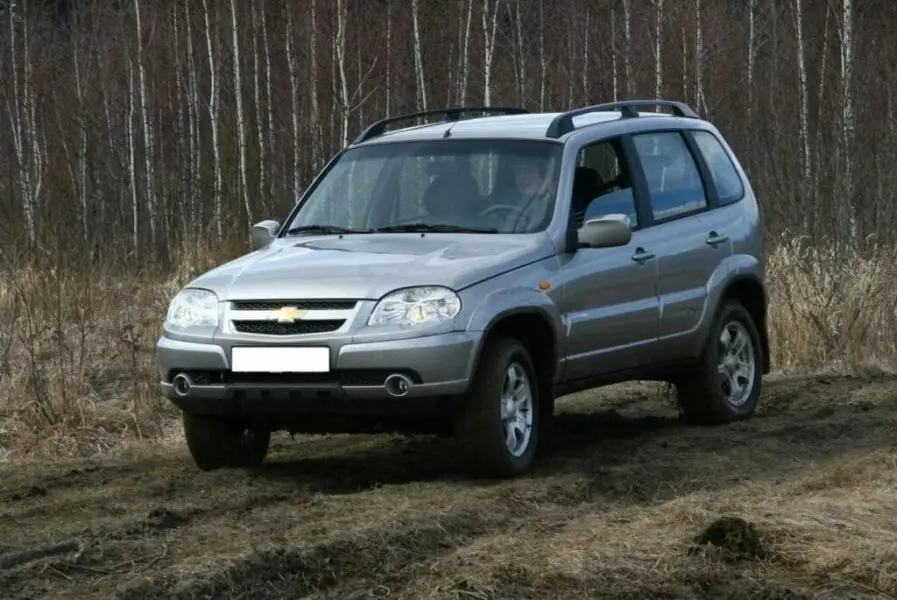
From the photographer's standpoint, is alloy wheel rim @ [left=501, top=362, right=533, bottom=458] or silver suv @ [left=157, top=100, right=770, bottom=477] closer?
silver suv @ [left=157, top=100, right=770, bottom=477]

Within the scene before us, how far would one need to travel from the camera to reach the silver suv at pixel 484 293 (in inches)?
296

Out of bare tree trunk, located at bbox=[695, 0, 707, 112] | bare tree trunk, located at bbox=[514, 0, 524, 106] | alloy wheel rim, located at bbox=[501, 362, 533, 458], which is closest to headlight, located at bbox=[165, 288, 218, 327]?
alloy wheel rim, located at bbox=[501, 362, 533, 458]

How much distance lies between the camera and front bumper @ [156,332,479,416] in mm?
7422

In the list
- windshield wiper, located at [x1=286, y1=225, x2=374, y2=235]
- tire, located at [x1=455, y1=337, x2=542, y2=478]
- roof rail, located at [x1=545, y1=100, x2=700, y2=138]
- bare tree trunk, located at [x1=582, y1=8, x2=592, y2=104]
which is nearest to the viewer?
tire, located at [x1=455, y1=337, x2=542, y2=478]

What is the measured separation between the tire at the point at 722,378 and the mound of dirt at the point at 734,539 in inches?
140

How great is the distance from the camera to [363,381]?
746cm

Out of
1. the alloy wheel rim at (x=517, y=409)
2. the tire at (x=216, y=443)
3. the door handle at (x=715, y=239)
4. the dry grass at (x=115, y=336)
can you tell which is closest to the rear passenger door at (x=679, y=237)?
the door handle at (x=715, y=239)

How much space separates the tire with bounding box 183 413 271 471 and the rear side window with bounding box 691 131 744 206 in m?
3.28

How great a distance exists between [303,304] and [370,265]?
15.3 inches

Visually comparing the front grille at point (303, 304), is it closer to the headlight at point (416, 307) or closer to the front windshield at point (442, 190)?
the headlight at point (416, 307)

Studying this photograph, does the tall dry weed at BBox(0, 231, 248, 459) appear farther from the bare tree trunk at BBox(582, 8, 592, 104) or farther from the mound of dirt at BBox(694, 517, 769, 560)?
the bare tree trunk at BBox(582, 8, 592, 104)

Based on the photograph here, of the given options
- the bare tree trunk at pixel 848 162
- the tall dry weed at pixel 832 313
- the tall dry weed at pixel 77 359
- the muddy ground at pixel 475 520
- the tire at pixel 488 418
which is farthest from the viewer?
the bare tree trunk at pixel 848 162

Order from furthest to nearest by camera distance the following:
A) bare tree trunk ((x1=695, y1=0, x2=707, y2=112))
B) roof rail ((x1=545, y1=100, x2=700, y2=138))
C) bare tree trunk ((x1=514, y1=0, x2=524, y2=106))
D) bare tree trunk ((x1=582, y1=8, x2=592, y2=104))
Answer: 1. bare tree trunk ((x1=582, y1=8, x2=592, y2=104))
2. bare tree trunk ((x1=514, y1=0, x2=524, y2=106))
3. bare tree trunk ((x1=695, y1=0, x2=707, y2=112))
4. roof rail ((x1=545, y1=100, x2=700, y2=138))

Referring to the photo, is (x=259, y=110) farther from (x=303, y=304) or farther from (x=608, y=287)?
(x=303, y=304)
